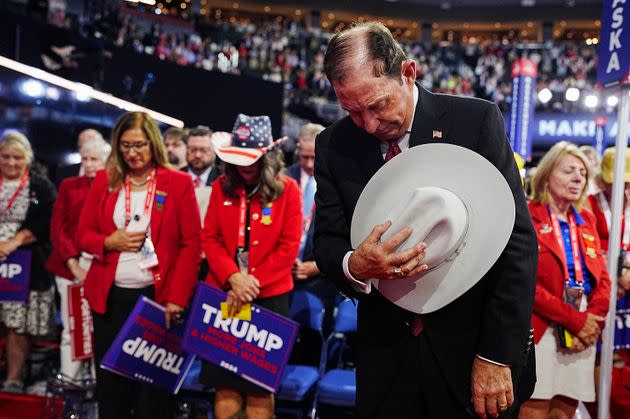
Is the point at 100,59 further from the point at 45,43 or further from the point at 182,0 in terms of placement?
the point at 182,0

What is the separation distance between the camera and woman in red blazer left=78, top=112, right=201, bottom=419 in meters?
3.38

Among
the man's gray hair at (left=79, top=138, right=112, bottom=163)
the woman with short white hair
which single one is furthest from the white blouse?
the woman with short white hair

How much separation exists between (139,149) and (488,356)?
7.82ft

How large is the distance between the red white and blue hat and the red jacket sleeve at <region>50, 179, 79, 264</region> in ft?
4.14

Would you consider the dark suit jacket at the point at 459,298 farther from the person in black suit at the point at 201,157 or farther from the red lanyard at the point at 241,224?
the person in black suit at the point at 201,157

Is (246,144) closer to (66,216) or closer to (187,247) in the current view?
(187,247)

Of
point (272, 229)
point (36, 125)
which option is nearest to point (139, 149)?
point (272, 229)

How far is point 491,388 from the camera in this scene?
5.15 ft

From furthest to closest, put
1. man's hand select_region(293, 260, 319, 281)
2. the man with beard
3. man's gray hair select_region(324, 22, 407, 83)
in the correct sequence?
the man with beard < man's hand select_region(293, 260, 319, 281) < man's gray hair select_region(324, 22, 407, 83)

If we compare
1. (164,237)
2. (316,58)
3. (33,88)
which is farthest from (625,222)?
(316,58)

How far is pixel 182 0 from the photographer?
545 inches

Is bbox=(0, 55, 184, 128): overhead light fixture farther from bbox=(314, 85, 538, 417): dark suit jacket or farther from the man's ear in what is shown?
the man's ear

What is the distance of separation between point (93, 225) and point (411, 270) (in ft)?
8.04

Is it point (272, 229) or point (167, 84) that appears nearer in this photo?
point (272, 229)
